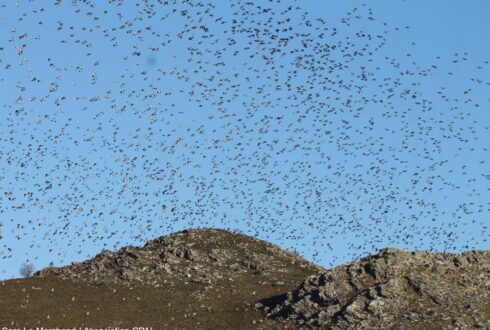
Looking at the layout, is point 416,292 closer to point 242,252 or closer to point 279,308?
point 279,308

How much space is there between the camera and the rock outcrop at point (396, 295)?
237 feet

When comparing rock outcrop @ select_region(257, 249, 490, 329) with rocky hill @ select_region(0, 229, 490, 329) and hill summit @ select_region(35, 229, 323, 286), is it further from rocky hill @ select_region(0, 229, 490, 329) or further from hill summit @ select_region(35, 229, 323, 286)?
hill summit @ select_region(35, 229, 323, 286)

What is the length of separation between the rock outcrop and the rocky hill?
11cm

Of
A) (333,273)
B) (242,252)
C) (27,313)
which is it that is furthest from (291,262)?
(27,313)

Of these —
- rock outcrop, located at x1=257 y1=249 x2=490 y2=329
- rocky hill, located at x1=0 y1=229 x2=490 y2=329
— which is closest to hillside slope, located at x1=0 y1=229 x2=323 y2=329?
rocky hill, located at x1=0 y1=229 x2=490 y2=329

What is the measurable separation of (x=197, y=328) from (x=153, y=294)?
13.0 m

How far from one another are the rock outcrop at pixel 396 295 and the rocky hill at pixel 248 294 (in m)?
0.11

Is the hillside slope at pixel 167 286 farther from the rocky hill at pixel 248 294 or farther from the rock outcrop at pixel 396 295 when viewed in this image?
the rock outcrop at pixel 396 295

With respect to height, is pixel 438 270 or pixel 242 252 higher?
pixel 242 252

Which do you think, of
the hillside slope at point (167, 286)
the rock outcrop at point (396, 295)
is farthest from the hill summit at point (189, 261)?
the rock outcrop at point (396, 295)

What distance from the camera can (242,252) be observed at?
10625 centimetres

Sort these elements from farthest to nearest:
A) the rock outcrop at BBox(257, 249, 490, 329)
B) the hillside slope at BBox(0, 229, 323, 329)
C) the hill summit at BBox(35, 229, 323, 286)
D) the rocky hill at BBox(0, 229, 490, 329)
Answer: the hill summit at BBox(35, 229, 323, 286)
the hillside slope at BBox(0, 229, 323, 329)
the rocky hill at BBox(0, 229, 490, 329)
the rock outcrop at BBox(257, 249, 490, 329)

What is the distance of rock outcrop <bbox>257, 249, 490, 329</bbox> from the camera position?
2842 inches

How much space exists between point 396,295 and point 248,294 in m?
20.6
